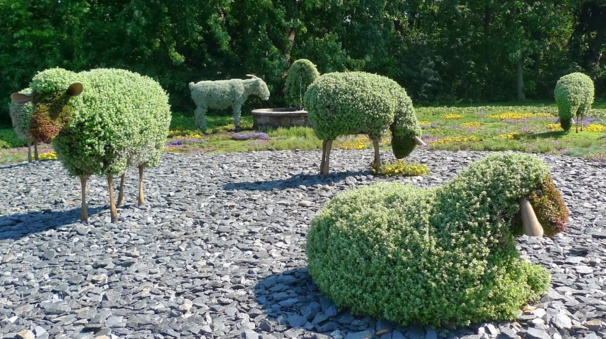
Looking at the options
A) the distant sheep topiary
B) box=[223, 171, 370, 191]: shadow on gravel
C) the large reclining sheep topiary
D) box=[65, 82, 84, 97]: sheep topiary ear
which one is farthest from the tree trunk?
the large reclining sheep topiary

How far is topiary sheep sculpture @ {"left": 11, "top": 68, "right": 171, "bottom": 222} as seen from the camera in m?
7.54

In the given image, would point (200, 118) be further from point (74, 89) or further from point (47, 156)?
point (74, 89)

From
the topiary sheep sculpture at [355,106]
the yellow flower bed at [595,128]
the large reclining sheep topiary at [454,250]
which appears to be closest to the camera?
the large reclining sheep topiary at [454,250]

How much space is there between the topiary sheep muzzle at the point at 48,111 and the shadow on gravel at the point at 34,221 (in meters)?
1.68

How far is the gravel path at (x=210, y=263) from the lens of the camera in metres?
5.09

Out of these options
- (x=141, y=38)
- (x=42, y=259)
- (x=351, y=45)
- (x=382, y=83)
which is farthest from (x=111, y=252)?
(x=351, y=45)

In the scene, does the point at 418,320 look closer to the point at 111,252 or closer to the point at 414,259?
the point at 414,259

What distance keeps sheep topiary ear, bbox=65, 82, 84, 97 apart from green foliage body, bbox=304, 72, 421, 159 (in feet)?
14.9

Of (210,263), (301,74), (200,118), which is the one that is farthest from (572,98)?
(210,263)

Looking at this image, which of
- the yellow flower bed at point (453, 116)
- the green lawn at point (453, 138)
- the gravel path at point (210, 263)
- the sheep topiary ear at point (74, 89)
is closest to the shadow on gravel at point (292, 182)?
the gravel path at point (210, 263)

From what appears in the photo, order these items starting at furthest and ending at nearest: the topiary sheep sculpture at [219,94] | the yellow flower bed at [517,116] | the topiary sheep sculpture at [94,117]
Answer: the yellow flower bed at [517,116]
the topiary sheep sculpture at [219,94]
the topiary sheep sculpture at [94,117]

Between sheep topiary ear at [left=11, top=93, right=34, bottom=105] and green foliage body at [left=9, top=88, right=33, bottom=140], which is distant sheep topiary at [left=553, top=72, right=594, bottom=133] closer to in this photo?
sheep topiary ear at [left=11, top=93, right=34, bottom=105]

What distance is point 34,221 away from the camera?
8.88 metres

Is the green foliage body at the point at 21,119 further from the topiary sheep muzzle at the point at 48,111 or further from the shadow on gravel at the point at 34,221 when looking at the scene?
the topiary sheep muzzle at the point at 48,111
